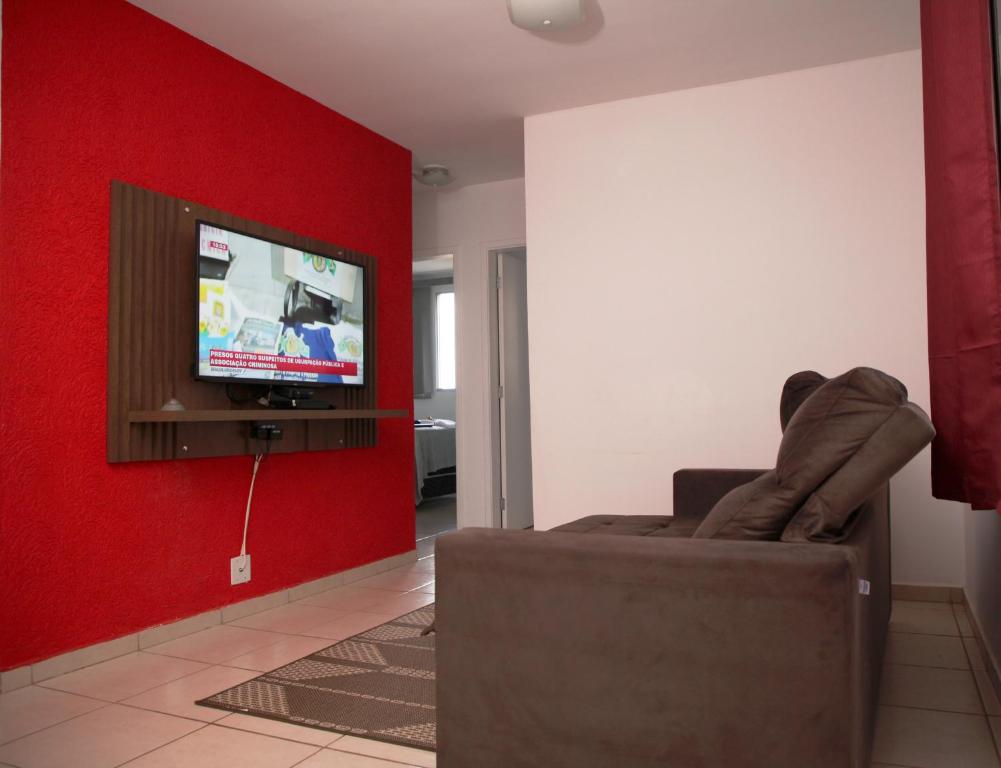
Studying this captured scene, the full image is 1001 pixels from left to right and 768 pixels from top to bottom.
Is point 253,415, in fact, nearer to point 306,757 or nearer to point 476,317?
point 306,757

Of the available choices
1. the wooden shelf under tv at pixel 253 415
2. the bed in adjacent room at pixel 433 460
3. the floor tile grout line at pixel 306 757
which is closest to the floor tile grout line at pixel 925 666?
the floor tile grout line at pixel 306 757

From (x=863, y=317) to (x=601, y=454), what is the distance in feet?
4.91

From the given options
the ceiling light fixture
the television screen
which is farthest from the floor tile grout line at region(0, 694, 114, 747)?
the ceiling light fixture

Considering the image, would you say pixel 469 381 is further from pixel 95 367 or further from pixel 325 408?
pixel 95 367

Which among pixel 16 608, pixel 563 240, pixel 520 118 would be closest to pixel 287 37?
pixel 520 118

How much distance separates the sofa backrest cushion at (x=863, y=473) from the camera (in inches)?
61.7

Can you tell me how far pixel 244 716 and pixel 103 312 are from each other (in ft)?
5.27

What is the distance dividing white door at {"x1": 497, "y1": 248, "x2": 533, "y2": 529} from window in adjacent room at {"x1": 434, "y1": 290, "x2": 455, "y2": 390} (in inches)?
158

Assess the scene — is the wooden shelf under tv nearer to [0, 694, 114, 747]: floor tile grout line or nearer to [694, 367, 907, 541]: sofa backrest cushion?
[0, 694, 114, 747]: floor tile grout line

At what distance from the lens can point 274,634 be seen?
10.7 ft

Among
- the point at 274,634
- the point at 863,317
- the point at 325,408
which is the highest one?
the point at 863,317

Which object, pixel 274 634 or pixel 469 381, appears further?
pixel 469 381

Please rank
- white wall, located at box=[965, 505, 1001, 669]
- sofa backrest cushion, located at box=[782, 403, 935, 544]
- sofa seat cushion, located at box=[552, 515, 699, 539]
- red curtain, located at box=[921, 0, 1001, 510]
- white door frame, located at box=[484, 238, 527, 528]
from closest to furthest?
sofa backrest cushion, located at box=[782, 403, 935, 544] → red curtain, located at box=[921, 0, 1001, 510] → white wall, located at box=[965, 505, 1001, 669] → sofa seat cushion, located at box=[552, 515, 699, 539] → white door frame, located at box=[484, 238, 527, 528]

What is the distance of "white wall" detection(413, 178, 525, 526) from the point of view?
5.62m
